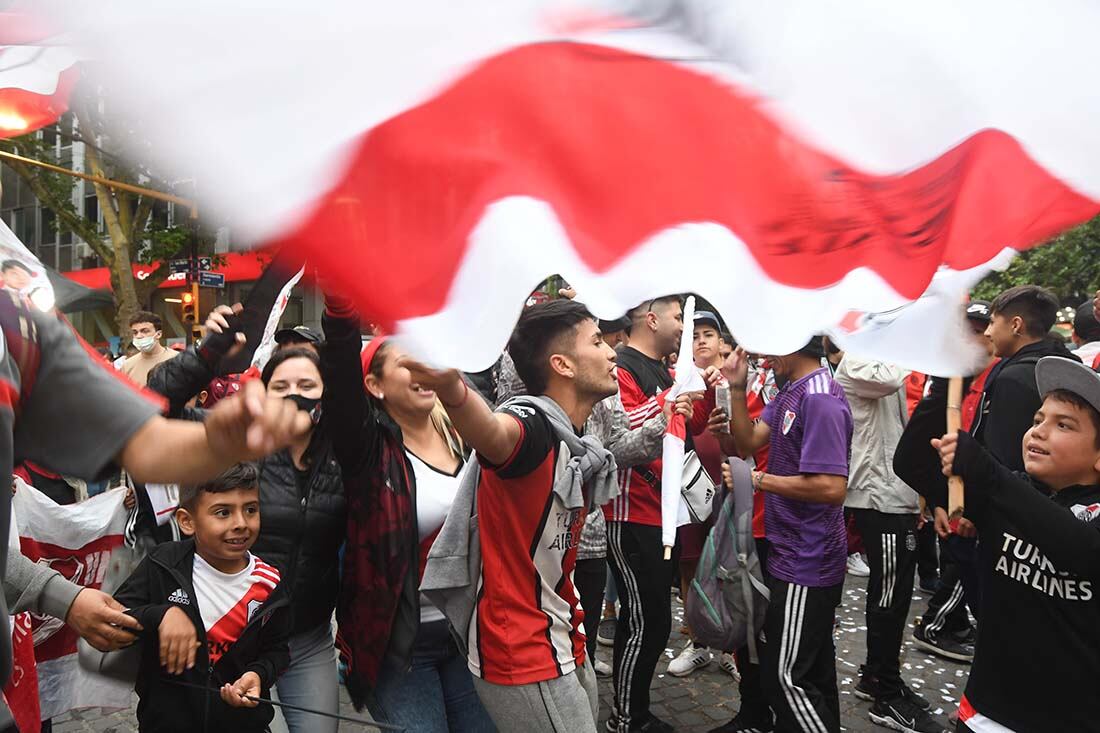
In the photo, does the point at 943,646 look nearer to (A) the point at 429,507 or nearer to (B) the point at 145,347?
(A) the point at 429,507

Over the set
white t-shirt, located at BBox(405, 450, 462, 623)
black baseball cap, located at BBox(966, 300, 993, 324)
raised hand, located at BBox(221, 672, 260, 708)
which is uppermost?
black baseball cap, located at BBox(966, 300, 993, 324)

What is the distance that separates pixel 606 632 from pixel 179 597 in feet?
13.4

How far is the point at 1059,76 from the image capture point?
1.86 meters

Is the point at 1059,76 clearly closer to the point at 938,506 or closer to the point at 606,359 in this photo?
the point at 606,359

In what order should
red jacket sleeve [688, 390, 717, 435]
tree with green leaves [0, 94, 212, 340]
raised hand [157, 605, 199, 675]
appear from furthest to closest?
tree with green leaves [0, 94, 212, 340] → red jacket sleeve [688, 390, 717, 435] → raised hand [157, 605, 199, 675]

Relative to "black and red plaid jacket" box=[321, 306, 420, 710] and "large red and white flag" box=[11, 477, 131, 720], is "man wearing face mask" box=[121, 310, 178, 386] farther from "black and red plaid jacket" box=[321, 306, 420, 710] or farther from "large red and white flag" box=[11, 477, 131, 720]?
"black and red plaid jacket" box=[321, 306, 420, 710]

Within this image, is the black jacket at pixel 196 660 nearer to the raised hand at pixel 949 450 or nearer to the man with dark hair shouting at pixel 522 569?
the man with dark hair shouting at pixel 522 569

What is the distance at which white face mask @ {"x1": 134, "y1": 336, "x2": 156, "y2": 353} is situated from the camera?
6.94m

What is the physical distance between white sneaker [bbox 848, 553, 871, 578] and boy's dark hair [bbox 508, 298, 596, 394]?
5.53 meters

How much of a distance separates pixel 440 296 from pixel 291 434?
0.40 metres

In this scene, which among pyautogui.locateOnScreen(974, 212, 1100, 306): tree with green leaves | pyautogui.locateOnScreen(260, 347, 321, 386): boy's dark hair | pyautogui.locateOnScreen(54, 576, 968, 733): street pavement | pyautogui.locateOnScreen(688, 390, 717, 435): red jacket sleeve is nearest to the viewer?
pyautogui.locateOnScreen(260, 347, 321, 386): boy's dark hair

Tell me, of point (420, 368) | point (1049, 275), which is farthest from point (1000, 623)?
point (1049, 275)

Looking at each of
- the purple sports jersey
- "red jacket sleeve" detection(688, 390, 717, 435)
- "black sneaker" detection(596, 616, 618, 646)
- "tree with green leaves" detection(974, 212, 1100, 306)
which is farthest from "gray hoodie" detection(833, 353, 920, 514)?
"tree with green leaves" detection(974, 212, 1100, 306)

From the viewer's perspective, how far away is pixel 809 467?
3734 mm
